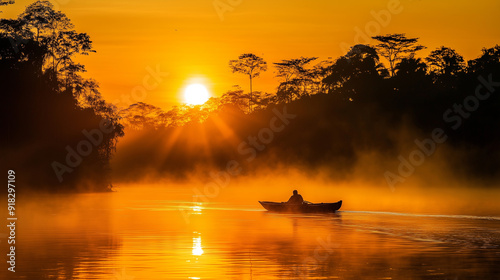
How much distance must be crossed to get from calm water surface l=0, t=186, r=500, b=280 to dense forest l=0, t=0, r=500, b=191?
71.2ft

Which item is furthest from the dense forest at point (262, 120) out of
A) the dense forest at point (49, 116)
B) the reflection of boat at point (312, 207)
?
the reflection of boat at point (312, 207)

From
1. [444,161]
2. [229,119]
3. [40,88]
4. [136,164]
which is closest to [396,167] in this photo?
[444,161]

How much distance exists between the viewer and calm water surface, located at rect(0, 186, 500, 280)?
78.9 ft

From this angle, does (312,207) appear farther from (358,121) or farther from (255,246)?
(358,121)

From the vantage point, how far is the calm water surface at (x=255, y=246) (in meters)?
24.0

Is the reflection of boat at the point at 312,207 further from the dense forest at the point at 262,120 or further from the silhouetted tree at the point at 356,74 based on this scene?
the silhouetted tree at the point at 356,74

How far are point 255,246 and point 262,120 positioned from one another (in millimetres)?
94825

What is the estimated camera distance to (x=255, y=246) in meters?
31.9

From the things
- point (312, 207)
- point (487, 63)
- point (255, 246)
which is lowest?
point (255, 246)

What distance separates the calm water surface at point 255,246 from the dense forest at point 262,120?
21.7 meters

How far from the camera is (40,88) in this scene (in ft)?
236

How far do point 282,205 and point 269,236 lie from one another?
14.8 m

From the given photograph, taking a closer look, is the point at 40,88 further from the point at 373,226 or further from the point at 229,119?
the point at 229,119

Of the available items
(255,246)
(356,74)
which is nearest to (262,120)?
(356,74)
